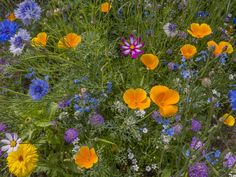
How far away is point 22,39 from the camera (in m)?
1.72

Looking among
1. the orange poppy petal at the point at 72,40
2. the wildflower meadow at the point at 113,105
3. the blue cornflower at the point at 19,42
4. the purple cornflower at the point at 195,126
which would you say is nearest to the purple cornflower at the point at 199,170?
the wildflower meadow at the point at 113,105

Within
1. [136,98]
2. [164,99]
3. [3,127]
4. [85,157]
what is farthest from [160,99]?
[3,127]

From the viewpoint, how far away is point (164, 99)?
1.56 metres

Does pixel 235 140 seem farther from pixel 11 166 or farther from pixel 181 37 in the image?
pixel 11 166

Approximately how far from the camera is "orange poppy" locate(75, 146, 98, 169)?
5.11 feet

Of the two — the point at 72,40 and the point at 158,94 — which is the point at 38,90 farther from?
the point at 158,94

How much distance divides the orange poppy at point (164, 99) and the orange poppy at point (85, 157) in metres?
0.31

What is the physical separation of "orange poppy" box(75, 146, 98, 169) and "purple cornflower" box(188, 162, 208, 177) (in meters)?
0.39

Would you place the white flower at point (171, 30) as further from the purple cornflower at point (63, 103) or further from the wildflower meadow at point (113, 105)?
the purple cornflower at point (63, 103)

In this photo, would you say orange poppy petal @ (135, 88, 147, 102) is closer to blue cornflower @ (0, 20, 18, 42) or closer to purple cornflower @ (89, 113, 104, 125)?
purple cornflower @ (89, 113, 104, 125)

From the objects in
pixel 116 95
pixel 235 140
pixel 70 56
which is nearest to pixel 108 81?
pixel 116 95

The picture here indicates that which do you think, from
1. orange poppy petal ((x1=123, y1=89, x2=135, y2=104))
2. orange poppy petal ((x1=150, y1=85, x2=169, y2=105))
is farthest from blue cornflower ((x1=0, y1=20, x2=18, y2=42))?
orange poppy petal ((x1=150, y1=85, x2=169, y2=105))

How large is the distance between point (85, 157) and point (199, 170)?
A: 1.48 ft

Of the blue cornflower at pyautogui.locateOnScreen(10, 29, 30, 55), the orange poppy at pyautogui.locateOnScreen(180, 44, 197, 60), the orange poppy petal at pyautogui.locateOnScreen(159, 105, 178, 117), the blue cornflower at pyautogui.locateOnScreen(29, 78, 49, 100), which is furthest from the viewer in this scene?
the orange poppy at pyautogui.locateOnScreen(180, 44, 197, 60)
